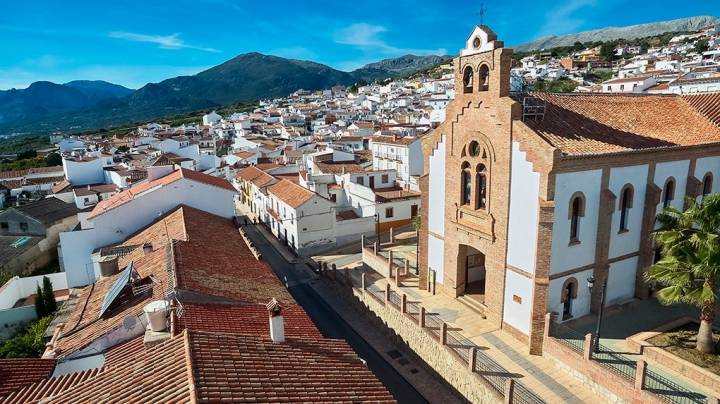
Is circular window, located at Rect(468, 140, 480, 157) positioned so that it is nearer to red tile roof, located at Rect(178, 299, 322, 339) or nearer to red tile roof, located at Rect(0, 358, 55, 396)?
red tile roof, located at Rect(178, 299, 322, 339)

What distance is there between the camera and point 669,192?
70.0ft

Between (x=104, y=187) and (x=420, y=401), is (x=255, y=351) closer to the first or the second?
(x=420, y=401)

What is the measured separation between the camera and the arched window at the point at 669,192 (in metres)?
21.1

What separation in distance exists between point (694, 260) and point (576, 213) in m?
4.48

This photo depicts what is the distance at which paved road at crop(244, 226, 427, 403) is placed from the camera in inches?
730

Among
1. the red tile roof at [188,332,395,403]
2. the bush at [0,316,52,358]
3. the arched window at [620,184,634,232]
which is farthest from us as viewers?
the arched window at [620,184,634,232]

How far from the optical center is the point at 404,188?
44938 millimetres

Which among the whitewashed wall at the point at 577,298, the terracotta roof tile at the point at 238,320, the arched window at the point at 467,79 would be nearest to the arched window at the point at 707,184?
the whitewashed wall at the point at 577,298

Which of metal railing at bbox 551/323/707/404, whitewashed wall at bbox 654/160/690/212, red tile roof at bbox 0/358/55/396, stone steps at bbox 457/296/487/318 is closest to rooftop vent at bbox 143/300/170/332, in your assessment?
red tile roof at bbox 0/358/55/396

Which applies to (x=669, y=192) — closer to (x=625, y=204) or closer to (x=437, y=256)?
(x=625, y=204)

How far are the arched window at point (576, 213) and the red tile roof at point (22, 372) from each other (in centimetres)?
1928

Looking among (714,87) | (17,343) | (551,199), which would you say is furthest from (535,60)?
(17,343)

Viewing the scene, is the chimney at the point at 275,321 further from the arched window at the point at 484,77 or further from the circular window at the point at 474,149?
the arched window at the point at 484,77

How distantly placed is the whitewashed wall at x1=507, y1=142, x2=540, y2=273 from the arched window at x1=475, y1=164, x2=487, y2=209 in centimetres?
195
